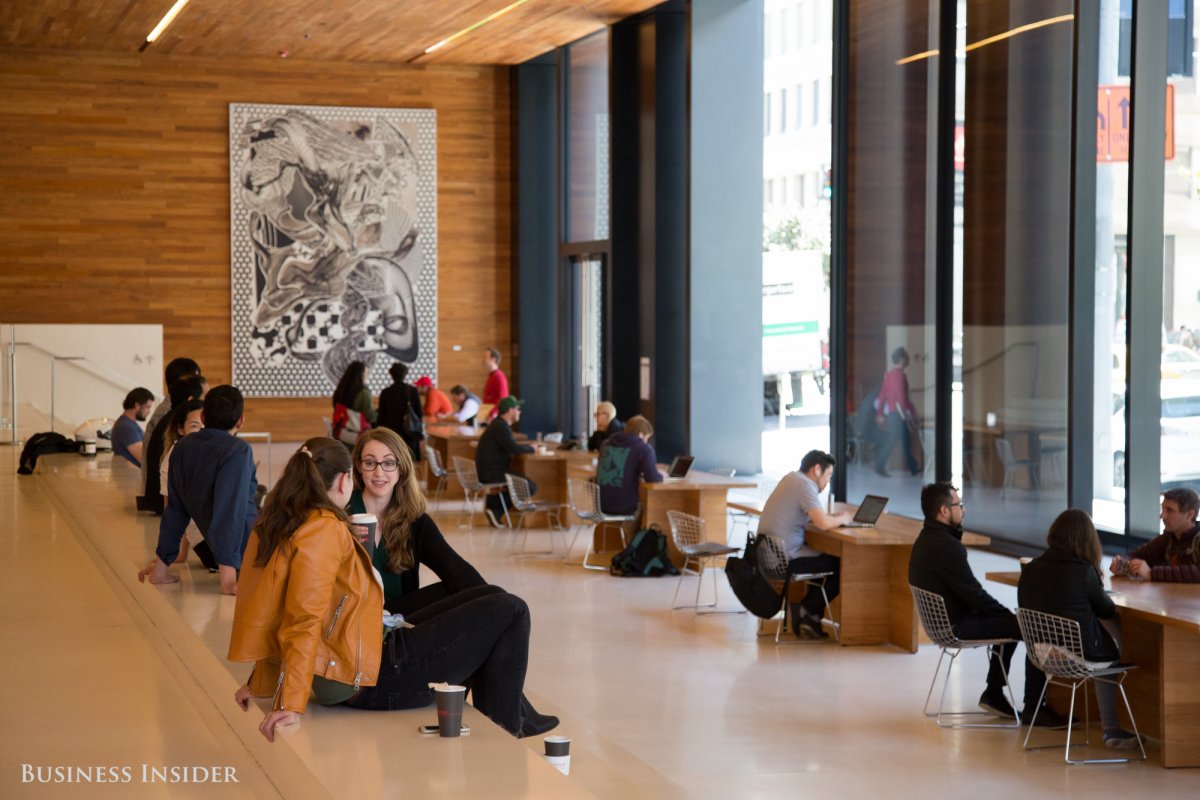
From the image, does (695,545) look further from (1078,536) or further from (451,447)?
(451,447)

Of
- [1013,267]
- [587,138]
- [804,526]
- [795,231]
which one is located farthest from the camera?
[587,138]

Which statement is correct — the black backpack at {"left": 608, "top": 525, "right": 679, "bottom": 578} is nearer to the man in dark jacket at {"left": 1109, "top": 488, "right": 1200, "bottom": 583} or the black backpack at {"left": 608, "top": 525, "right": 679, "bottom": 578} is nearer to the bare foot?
the man in dark jacket at {"left": 1109, "top": 488, "right": 1200, "bottom": 583}

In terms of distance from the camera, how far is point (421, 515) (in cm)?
450

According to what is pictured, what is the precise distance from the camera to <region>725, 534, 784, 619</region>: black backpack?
7816 mm

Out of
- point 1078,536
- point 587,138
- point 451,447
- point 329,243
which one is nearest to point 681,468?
point 451,447

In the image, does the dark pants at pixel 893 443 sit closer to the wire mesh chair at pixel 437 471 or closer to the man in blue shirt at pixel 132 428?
the wire mesh chair at pixel 437 471

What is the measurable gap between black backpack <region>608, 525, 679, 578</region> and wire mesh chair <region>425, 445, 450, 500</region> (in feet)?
11.9

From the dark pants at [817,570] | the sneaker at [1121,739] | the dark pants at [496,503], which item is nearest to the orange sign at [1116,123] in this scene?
the dark pants at [817,570]

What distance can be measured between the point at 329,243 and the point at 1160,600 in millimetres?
13262

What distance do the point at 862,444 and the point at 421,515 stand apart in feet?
24.5

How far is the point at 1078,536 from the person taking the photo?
5.66 metres

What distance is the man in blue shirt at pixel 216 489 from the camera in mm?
5602

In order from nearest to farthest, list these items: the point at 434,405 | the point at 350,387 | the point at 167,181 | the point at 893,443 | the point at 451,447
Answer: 1. the point at 893,443
2. the point at 350,387
3. the point at 451,447
4. the point at 434,405
5. the point at 167,181

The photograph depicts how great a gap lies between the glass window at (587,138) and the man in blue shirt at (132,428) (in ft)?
23.3
